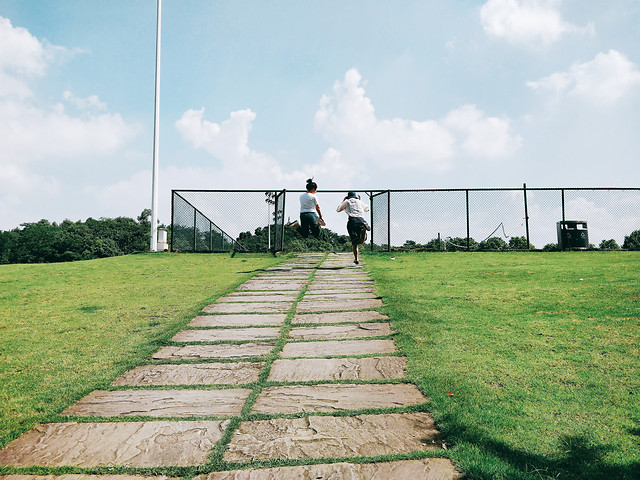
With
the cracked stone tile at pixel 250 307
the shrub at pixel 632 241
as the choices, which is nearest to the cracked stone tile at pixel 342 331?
the cracked stone tile at pixel 250 307

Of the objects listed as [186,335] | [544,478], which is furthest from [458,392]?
[186,335]

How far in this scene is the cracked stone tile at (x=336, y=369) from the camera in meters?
3.20

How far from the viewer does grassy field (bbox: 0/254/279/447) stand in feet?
9.86

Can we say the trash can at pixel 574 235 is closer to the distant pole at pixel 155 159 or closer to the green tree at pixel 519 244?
the green tree at pixel 519 244

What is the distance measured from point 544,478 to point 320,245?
44.1 feet

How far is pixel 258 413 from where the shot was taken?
8.66ft

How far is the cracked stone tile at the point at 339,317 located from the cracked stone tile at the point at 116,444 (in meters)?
2.50

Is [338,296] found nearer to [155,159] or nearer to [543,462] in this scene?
[543,462]

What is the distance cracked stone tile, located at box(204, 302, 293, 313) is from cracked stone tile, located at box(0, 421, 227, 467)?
299 centimetres

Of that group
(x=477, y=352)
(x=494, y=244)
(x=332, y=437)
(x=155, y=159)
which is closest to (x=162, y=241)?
(x=155, y=159)

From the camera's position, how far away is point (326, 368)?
3.39 meters

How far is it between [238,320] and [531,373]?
3244mm

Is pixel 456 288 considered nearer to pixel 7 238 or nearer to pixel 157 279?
pixel 157 279

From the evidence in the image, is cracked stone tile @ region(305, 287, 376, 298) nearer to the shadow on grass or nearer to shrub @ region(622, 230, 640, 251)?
the shadow on grass
